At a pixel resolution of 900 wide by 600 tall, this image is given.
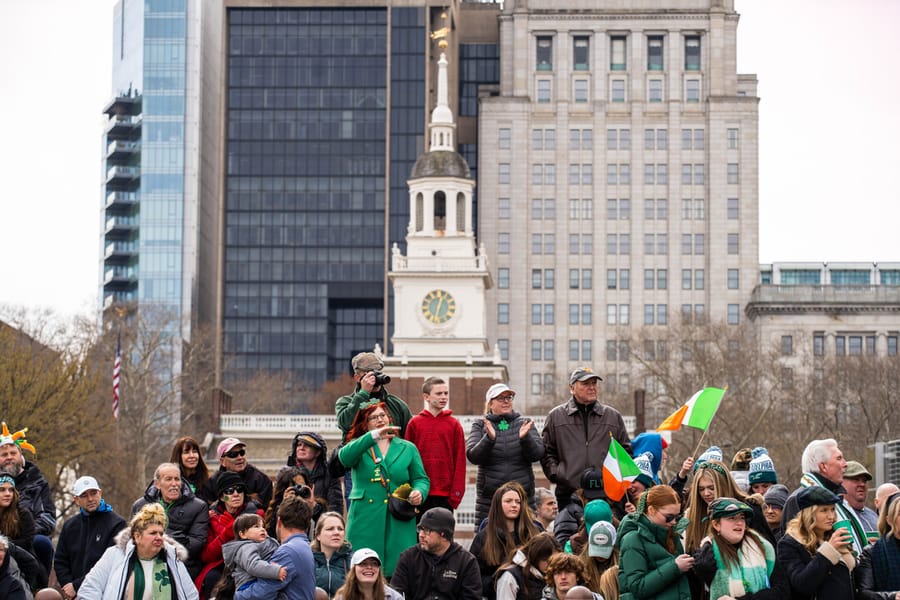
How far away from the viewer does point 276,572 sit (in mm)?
17859

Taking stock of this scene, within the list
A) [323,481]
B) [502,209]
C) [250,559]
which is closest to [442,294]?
Answer: [323,481]

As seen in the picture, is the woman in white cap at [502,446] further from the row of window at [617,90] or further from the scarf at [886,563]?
the row of window at [617,90]

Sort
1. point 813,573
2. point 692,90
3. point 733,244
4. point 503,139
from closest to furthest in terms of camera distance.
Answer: point 813,573 → point 733,244 → point 503,139 → point 692,90

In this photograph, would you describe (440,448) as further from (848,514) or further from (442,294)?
(442,294)

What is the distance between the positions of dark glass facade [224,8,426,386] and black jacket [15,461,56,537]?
13184 centimetres

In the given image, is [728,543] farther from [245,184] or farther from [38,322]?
[245,184]

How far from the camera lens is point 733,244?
15238cm

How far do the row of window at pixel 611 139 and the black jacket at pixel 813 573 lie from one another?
137 m

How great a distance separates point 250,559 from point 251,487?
3.25m

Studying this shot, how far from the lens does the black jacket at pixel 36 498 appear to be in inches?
834

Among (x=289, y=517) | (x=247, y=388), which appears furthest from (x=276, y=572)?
(x=247, y=388)

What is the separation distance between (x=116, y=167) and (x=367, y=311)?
22505 millimetres

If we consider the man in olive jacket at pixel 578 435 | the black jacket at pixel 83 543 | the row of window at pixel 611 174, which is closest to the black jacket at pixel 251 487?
the black jacket at pixel 83 543

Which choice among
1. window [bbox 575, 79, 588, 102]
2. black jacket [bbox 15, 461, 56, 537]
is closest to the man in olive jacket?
black jacket [bbox 15, 461, 56, 537]
